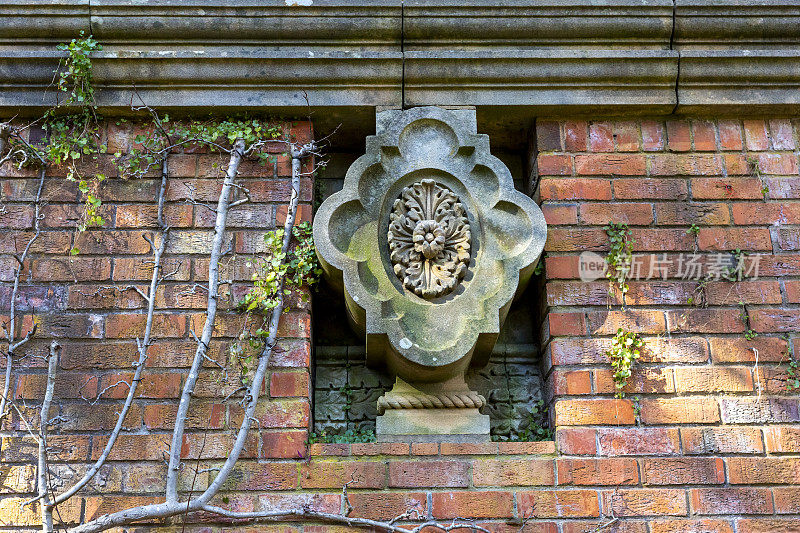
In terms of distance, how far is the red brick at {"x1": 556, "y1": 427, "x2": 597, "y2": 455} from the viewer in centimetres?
327

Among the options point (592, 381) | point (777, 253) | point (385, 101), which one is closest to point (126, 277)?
point (385, 101)

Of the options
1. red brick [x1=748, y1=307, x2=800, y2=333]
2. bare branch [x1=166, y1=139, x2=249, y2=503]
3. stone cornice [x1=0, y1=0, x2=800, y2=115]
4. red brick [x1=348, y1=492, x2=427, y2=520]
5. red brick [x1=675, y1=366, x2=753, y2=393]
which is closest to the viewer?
bare branch [x1=166, y1=139, x2=249, y2=503]

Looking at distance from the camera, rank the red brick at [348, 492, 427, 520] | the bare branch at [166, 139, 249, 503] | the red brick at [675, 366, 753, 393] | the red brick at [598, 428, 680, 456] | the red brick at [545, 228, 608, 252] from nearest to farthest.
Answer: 1. the bare branch at [166, 139, 249, 503]
2. the red brick at [348, 492, 427, 520]
3. the red brick at [598, 428, 680, 456]
4. the red brick at [675, 366, 753, 393]
5. the red brick at [545, 228, 608, 252]

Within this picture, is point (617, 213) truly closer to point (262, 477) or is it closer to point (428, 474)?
point (428, 474)

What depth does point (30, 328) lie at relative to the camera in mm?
3410

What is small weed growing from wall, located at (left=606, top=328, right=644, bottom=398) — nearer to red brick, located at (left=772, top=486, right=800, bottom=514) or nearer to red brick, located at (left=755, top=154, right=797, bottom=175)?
red brick, located at (left=772, top=486, right=800, bottom=514)

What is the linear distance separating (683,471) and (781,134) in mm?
1543

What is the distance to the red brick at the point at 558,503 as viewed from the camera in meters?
3.17

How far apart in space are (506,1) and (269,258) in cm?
146

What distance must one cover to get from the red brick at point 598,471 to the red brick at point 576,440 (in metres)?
0.04

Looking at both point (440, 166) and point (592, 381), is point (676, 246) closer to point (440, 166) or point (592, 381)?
point (592, 381)

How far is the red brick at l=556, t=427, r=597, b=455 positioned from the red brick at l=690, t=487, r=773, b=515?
0.39 m

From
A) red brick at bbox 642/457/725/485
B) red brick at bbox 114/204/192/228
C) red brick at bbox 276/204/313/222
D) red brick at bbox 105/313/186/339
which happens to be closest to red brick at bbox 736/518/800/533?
red brick at bbox 642/457/725/485

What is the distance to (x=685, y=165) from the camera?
12.3ft
